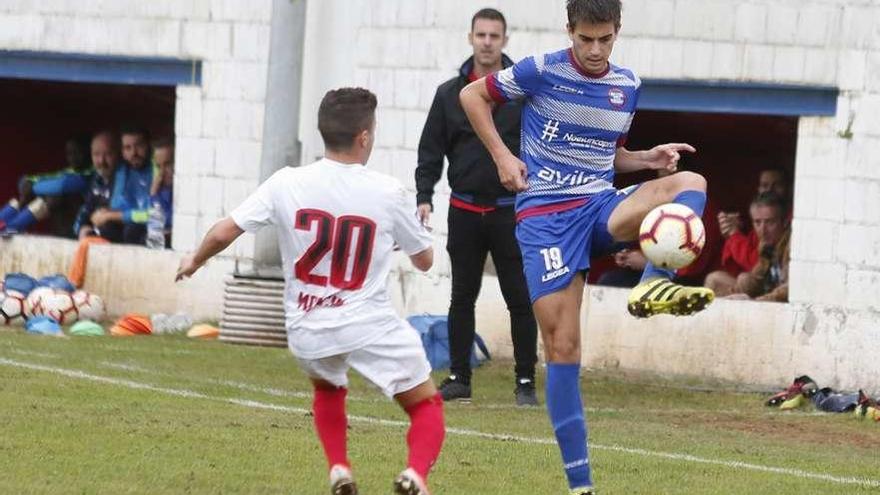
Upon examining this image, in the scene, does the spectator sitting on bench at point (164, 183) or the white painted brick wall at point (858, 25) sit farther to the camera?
the spectator sitting on bench at point (164, 183)

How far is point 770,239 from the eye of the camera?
13891 mm

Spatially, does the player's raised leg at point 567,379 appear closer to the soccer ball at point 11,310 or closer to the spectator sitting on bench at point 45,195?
the soccer ball at point 11,310

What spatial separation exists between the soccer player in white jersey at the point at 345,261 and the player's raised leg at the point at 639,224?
2.90ft

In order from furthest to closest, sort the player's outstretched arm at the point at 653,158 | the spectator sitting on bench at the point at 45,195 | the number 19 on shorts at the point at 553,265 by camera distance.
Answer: the spectator sitting on bench at the point at 45,195, the player's outstretched arm at the point at 653,158, the number 19 on shorts at the point at 553,265

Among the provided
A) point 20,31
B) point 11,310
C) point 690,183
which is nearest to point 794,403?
point 690,183

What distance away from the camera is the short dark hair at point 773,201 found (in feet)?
45.5

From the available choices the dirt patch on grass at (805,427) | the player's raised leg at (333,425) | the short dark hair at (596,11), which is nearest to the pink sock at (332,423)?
the player's raised leg at (333,425)

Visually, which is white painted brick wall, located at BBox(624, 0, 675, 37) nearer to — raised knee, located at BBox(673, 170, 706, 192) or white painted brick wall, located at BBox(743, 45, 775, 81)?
white painted brick wall, located at BBox(743, 45, 775, 81)

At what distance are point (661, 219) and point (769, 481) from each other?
1.74m

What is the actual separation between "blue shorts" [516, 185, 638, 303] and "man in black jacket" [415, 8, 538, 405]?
365 centimetres

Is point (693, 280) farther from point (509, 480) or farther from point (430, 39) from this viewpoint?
point (509, 480)

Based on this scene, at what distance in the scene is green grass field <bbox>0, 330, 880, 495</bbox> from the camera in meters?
8.11

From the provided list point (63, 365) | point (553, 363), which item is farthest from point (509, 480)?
point (63, 365)

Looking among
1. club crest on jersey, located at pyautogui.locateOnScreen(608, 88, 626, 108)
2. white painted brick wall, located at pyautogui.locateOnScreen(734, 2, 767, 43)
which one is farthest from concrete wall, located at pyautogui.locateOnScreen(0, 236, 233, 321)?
club crest on jersey, located at pyautogui.locateOnScreen(608, 88, 626, 108)
